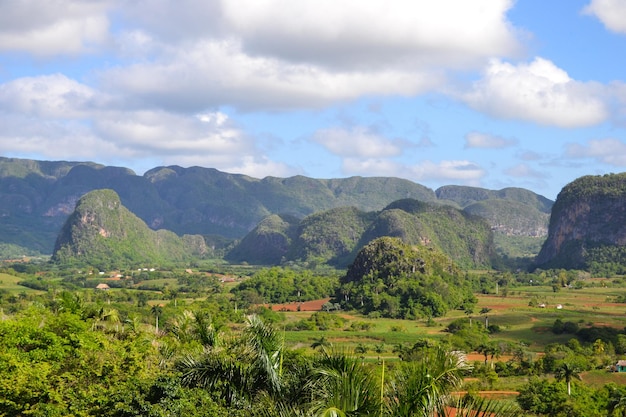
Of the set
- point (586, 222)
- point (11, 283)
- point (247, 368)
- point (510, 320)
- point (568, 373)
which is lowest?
point (11, 283)

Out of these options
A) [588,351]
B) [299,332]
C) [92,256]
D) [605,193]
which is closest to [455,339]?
[588,351]

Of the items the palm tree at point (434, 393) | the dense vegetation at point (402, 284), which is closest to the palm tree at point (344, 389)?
the palm tree at point (434, 393)

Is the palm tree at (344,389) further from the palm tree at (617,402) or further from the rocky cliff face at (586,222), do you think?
the rocky cliff face at (586,222)

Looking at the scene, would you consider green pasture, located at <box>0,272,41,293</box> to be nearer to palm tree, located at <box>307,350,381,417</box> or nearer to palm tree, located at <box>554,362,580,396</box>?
palm tree, located at <box>554,362,580,396</box>

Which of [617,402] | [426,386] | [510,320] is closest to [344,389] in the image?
[426,386]

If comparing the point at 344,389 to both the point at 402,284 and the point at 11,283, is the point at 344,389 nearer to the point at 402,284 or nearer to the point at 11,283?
the point at 402,284

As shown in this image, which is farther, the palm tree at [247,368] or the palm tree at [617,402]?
the palm tree at [617,402]

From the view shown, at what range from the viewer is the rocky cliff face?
162375 millimetres

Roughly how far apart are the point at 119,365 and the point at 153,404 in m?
8.66

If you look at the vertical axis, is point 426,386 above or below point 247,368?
above

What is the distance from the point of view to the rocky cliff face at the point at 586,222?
6393 inches

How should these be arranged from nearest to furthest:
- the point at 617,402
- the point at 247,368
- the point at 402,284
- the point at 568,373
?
the point at 247,368 → the point at 617,402 → the point at 568,373 → the point at 402,284

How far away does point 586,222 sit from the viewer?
170125 millimetres

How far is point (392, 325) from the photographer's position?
8125cm
